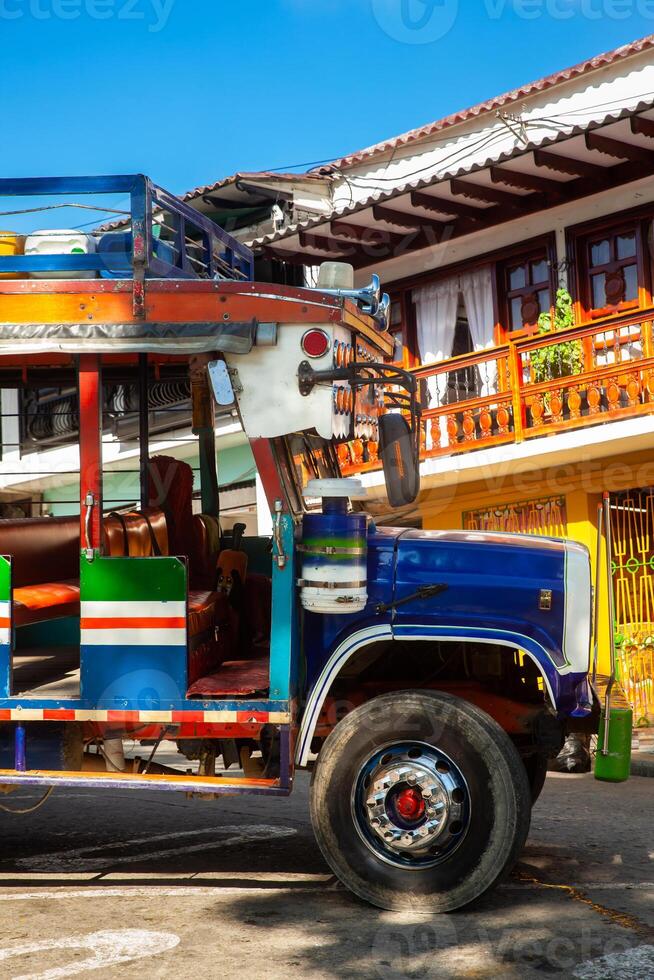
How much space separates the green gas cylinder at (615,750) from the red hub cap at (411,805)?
90 cm

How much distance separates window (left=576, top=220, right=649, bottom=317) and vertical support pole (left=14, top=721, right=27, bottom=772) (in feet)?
39.9

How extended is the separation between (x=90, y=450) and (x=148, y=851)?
257 cm

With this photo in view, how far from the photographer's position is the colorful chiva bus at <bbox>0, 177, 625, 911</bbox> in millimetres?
5488

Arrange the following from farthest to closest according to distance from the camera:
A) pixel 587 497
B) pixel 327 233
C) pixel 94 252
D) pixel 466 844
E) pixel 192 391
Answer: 1. pixel 327 233
2. pixel 587 497
3. pixel 192 391
4. pixel 94 252
5. pixel 466 844

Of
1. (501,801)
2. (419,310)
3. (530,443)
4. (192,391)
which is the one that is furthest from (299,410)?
(419,310)

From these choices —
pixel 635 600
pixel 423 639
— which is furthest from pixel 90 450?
pixel 635 600

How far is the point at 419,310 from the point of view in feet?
62.7

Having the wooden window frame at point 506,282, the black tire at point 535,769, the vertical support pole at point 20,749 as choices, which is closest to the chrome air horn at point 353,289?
the black tire at point 535,769

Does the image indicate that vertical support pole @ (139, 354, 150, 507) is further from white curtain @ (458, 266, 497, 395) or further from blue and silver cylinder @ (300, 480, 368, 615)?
white curtain @ (458, 266, 497, 395)

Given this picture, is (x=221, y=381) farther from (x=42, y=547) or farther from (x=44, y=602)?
(x=42, y=547)

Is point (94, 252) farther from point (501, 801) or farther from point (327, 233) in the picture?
point (327, 233)

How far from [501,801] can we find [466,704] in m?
0.46

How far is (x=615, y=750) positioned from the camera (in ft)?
19.0

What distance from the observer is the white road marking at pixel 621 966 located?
4.39m
